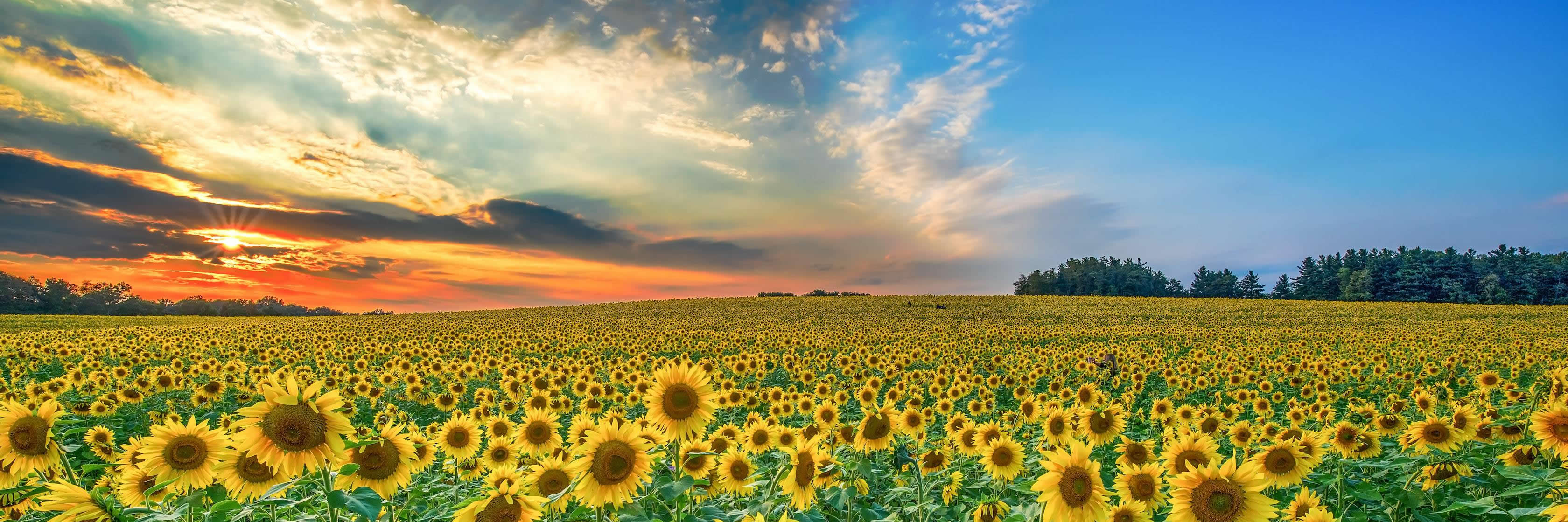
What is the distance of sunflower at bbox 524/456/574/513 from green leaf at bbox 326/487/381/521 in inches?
30.7

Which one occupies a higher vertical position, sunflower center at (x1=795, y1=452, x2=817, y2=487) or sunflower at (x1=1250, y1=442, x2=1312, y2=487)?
sunflower center at (x1=795, y1=452, x2=817, y2=487)

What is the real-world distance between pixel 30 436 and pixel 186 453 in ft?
2.97

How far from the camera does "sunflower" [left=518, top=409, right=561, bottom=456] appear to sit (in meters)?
4.91

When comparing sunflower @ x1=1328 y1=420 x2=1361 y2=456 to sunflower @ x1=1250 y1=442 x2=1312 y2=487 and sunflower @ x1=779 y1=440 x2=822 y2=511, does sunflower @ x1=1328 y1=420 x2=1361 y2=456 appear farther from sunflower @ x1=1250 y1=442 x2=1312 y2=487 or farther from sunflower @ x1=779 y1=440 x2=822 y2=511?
sunflower @ x1=779 y1=440 x2=822 y2=511

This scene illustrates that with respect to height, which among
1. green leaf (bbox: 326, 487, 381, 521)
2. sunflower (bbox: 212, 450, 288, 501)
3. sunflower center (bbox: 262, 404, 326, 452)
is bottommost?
sunflower (bbox: 212, 450, 288, 501)

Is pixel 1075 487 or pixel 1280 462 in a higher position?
pixel 1075 487

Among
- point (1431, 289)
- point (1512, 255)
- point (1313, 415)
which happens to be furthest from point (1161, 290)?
point (1313, 415)

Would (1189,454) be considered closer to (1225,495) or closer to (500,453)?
(1225,495)

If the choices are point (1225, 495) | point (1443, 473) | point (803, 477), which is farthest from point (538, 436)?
point (1443, 473)

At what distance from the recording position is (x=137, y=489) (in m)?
3.90

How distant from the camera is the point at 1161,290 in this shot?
113 meters

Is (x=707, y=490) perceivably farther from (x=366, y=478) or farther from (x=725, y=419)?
(x=725, y=419)

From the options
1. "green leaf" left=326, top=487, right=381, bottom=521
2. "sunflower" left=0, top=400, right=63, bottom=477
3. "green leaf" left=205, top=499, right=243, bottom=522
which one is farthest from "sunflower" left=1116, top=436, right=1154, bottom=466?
"sunflower" left=0, top=400, right=63, bottom=477

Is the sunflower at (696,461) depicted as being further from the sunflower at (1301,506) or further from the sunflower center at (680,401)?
the sunflower at (1301,506)
